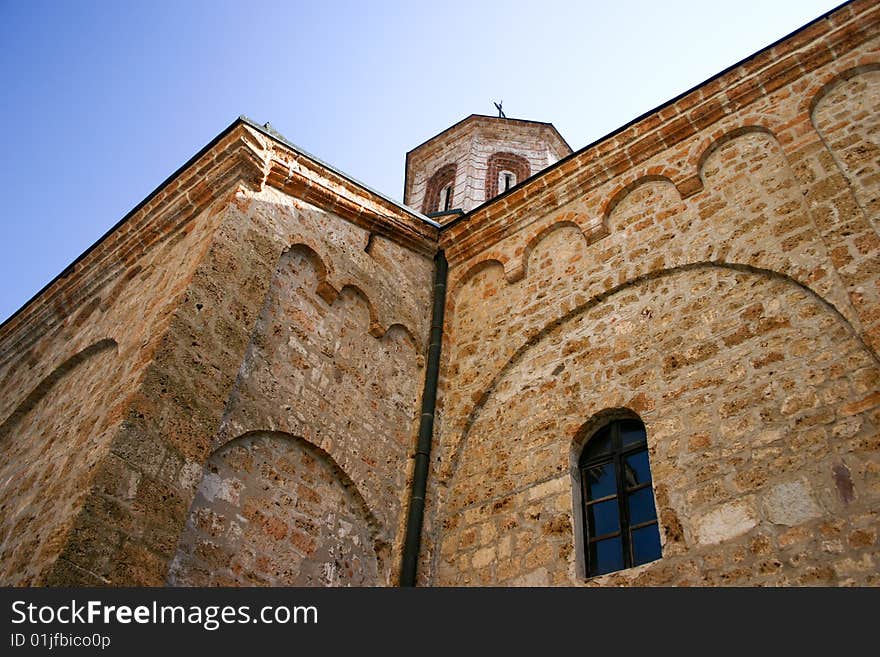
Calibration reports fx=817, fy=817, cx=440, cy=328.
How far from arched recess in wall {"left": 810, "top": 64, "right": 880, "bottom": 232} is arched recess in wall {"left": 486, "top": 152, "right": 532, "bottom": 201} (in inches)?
297

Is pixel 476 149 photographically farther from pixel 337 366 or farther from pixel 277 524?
pixel 277 524

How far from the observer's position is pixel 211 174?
6.65m

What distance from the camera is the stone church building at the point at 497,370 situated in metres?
4.43

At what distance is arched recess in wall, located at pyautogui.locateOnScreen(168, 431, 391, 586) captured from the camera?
4.80 metres

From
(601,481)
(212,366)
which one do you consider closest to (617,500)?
(601,481)

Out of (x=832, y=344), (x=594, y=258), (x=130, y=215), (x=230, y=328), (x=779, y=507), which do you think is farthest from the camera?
(x=130, y=215)

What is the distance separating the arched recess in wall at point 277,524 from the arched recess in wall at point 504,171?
8357 mm

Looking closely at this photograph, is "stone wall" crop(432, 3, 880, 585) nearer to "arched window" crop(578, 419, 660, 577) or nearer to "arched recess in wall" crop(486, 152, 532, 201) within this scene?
"arched window" crop(578, 419, 660, 577)

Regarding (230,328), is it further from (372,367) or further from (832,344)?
(832,344)

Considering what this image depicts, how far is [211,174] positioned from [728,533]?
15.5ft

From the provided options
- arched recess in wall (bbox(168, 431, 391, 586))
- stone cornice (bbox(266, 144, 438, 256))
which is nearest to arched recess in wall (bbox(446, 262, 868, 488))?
arched recess in wall (bbox(168, 431, 391, 586))

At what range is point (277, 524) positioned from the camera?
5234 mm

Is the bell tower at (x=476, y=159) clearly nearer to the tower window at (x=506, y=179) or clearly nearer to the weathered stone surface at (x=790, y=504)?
the tower window at (x=506, y=179)
